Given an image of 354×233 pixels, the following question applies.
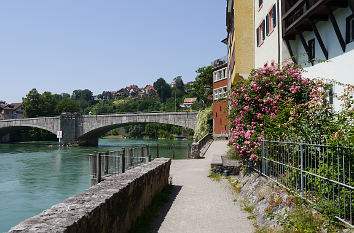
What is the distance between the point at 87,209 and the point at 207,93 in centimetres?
4842

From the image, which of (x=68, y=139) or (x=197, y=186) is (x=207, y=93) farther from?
(x=197, y=186)

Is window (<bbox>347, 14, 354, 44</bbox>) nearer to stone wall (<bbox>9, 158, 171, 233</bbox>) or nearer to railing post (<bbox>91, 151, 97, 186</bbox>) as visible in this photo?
stone wall (<bbox>9, 158, 171, 233</bbox>)

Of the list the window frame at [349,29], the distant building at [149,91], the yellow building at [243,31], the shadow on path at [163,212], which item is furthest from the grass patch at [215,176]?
the distant building at [149,91]

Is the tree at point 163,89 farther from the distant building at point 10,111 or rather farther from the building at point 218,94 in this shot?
the building at point 218,94

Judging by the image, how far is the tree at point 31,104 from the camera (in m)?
86.5

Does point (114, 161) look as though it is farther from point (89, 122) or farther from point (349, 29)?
point (89, 122)

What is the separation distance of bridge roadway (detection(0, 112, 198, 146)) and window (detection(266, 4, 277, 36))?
31792 mm

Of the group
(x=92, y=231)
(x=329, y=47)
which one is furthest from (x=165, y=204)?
(x=329, y=47)

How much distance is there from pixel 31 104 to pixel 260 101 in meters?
86.0

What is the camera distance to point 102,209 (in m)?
4.53

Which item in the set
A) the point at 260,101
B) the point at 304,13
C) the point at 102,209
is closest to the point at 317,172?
the point at 102,209

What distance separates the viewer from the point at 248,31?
2067 cm

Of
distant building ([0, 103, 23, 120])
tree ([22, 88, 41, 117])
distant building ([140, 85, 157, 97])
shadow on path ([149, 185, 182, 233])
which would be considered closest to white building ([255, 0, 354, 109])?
shadow on path ([149, 185, 182, 233])

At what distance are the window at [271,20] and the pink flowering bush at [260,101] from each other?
19.4ft
